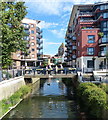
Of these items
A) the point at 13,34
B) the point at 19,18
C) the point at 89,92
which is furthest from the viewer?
the point at 19,18

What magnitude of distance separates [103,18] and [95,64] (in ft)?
40.9

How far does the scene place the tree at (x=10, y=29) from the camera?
15.6 m

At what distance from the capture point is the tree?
1558cm

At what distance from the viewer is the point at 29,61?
2522 inches

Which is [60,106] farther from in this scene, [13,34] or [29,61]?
[29,61]

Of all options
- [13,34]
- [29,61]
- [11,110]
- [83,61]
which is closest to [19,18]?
[13,34]

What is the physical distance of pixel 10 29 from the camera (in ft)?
55.7

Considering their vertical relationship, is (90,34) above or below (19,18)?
above

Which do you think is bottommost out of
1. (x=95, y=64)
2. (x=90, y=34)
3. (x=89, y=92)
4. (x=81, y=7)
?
(x=89, y=92)

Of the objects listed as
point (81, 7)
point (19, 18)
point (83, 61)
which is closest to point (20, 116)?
point (19, 18)

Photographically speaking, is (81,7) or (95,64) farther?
(81,7)

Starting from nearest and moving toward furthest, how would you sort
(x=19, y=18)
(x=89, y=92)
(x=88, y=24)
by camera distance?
(x=89, y=92) → (x=19, y=18) → (x=88, y=24)

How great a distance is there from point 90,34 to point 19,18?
26489mm

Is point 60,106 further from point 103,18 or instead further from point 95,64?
point 103,18
